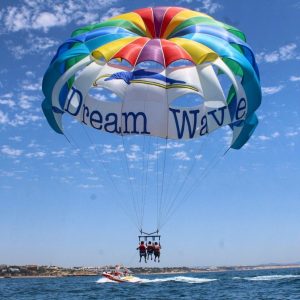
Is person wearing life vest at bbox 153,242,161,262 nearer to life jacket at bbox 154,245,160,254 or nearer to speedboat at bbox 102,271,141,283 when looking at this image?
life jacket at bbox 154,245,160,254

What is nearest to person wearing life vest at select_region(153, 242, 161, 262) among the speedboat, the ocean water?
the ocean water

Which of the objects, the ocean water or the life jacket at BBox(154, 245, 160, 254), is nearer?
the life jacket at BBox(154, 245, 160, 254)

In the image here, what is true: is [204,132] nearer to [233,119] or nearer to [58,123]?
[233,119]

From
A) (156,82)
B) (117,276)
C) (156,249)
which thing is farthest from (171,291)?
(156,82)

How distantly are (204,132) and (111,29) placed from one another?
5.15 meters

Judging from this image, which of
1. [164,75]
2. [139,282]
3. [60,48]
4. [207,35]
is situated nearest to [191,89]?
[164,75]

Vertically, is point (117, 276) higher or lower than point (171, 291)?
higher

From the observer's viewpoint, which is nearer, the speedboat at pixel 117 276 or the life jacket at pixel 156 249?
the life jacket at pixel 156 249

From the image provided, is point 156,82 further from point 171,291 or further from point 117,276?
point 117,276

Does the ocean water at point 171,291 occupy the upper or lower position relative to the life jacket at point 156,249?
lower

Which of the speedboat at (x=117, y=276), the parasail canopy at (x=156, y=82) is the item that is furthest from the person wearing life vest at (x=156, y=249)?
the speedboat at (x=117, y=276)

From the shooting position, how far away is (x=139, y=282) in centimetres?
5700

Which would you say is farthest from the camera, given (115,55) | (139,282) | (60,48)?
(139,282)

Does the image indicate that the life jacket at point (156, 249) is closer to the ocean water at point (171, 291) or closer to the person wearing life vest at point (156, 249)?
the person wearing life vest at point (156, 249)
